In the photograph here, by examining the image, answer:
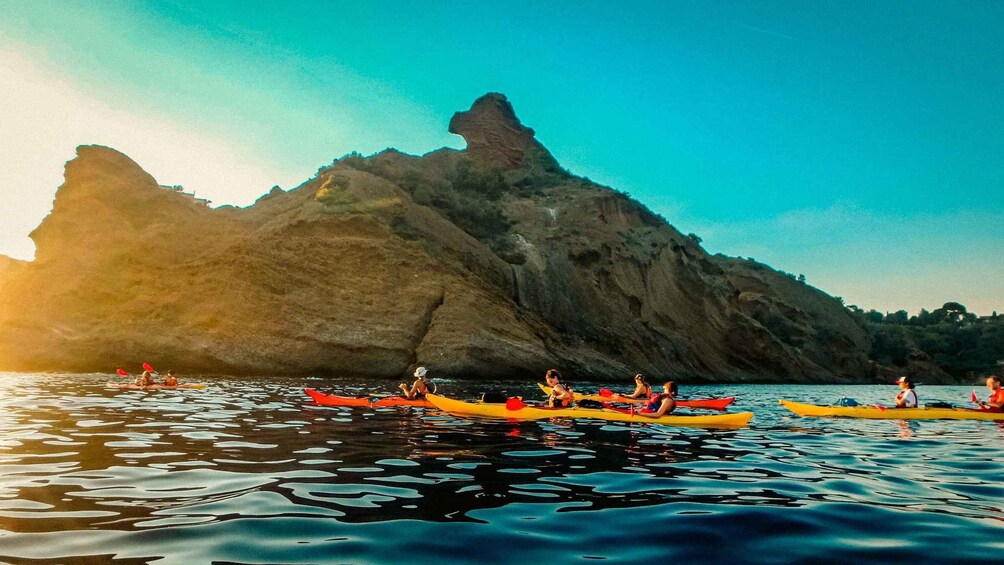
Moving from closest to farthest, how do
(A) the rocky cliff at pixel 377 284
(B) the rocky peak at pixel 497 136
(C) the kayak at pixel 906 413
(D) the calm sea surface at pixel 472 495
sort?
(D) the calm sea surface at pixel 472 495, (C) the kayak at pixel 906 413, (A) the rocky cliff at pixel 377 284, (B) the rocky peak at pixel 497 136

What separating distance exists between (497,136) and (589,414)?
75.6 m

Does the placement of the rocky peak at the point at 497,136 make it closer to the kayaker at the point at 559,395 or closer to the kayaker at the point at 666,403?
the kayaker at the point at 559,395

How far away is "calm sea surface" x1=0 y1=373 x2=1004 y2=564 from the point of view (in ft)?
13.9

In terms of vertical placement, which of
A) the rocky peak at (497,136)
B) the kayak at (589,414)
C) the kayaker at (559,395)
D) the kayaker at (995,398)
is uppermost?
the rocky peak at (497,136)

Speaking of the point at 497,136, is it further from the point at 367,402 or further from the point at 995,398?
the point at 995,398

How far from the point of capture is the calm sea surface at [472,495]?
423cm

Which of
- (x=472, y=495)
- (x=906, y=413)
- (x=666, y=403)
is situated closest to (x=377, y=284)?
(x=666, y=403)

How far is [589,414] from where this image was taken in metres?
15.0

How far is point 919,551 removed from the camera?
4.33 metres

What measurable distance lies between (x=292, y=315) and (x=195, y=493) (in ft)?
104

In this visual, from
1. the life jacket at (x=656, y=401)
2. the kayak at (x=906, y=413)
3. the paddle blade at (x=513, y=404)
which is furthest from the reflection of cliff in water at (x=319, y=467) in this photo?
the kayak at (x=906, y=413)

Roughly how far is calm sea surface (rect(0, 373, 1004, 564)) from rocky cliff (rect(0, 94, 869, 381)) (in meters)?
24.1

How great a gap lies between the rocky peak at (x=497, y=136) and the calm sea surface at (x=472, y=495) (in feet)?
224

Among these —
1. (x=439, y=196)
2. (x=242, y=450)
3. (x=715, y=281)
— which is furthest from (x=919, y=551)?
(x=715, y=281)
